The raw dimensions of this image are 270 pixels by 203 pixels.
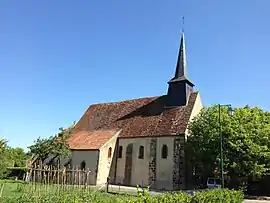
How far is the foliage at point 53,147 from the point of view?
32.0 metres

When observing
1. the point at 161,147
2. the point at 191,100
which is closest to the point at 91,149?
the point at 161,147

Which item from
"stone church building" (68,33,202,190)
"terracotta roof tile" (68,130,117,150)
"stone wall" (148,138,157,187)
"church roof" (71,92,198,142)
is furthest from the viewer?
"terracotta roof tile" (68,130,117,150)

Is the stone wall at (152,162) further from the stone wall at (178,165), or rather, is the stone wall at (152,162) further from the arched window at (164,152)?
the stone wall at (178,165)

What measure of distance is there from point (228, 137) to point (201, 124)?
3.37 metres

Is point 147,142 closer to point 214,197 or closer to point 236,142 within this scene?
point 236,142

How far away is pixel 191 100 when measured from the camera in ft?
111

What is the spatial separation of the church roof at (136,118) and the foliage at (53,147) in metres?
3.91

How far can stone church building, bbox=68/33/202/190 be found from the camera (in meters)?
30.7

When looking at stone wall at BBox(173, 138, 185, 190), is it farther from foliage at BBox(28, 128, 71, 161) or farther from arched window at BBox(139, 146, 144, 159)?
foliage at BBox(28, 128, 71, 161)

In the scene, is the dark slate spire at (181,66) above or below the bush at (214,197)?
above

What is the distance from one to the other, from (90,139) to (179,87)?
12.6 metres

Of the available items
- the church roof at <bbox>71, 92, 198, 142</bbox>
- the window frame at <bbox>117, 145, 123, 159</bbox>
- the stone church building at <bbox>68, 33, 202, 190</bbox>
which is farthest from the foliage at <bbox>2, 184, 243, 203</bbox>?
the window frame at <bbox>117, 145, 123, 159</bbox>

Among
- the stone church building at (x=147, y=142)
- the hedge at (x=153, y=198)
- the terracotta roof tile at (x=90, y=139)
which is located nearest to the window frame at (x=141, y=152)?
the stone church building at (x=147, y=142)

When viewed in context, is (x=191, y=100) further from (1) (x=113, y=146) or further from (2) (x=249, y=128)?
(1) (x=113, y=146)
